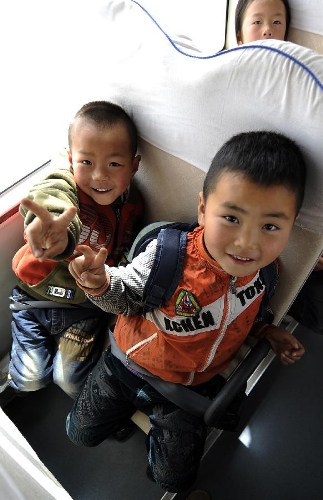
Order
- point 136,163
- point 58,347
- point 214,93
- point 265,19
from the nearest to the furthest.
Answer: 1. point 214,93
2. point 136,163
3. point 58,347
4. point 265,19

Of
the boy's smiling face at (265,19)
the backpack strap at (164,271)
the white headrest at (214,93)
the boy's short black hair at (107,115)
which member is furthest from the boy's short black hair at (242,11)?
the backpack strap at (164,271)

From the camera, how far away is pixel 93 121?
3.63 ft

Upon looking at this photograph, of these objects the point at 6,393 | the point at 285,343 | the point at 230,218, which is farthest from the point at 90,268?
the point at 6,393

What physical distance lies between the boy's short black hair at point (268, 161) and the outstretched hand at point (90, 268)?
0.96 ft

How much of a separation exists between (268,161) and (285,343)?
0.50m

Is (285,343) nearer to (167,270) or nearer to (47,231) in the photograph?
(167,270)

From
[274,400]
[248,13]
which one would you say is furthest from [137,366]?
[248,13]

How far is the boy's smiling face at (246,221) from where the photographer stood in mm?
835

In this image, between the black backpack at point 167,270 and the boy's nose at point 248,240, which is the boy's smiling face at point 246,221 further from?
the black backpack at point 167,270

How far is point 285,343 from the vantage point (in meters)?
1.11

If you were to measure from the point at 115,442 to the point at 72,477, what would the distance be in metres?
0.17

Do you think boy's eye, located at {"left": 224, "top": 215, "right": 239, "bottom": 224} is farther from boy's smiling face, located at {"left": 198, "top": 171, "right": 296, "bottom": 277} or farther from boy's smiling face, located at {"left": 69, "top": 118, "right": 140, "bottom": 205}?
boy's smiling face, located at {"left": 69, "top": 118, "right": 140, "bottom": 205}

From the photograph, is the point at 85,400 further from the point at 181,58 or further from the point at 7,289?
the point at 181,58

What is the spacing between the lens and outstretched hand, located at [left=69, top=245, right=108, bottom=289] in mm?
874
